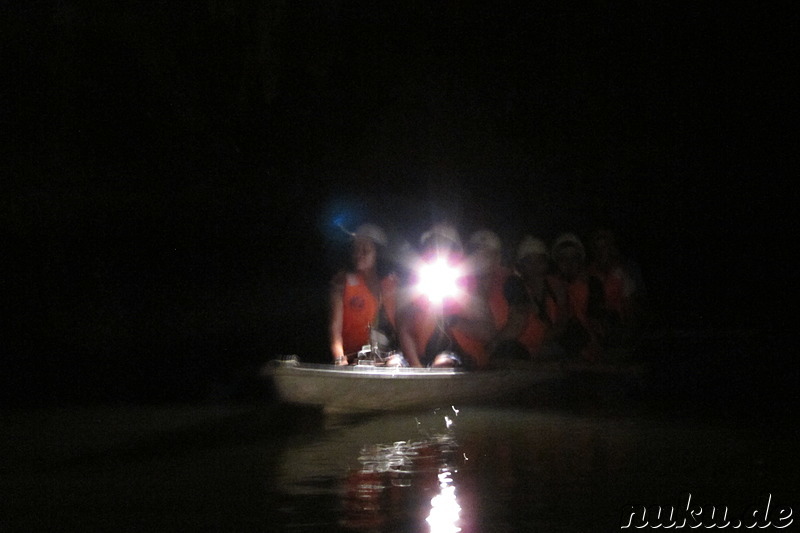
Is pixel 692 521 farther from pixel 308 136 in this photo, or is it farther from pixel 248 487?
pixel 308 136

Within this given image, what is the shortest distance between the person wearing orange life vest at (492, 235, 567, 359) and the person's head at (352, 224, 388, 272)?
1961 mm

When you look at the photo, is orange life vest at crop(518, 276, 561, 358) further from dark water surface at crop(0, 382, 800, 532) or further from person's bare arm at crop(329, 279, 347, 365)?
person's bare arm at crop(329, 279, 347, 365)

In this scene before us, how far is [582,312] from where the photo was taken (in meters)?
14.7

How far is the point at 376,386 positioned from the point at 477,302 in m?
2.21

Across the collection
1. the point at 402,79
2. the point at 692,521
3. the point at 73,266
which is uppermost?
the point at 402,79

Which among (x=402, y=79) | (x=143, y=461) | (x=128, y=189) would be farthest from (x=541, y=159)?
(x=143, y=461)

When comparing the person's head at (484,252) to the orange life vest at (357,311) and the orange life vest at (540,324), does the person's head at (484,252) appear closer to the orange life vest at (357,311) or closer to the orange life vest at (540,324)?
the orange life vest at (540,324)

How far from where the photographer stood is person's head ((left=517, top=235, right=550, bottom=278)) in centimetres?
1441

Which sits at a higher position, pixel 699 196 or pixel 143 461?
pixel 699 196

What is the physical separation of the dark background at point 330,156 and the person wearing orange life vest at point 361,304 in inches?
326

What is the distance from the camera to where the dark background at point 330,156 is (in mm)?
21984

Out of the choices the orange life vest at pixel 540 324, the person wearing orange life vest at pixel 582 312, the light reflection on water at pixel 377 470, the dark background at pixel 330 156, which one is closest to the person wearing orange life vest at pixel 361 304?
the light reflection on water at pixel 377 470

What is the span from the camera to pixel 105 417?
42.1ft

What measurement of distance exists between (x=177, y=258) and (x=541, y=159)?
892 cm
